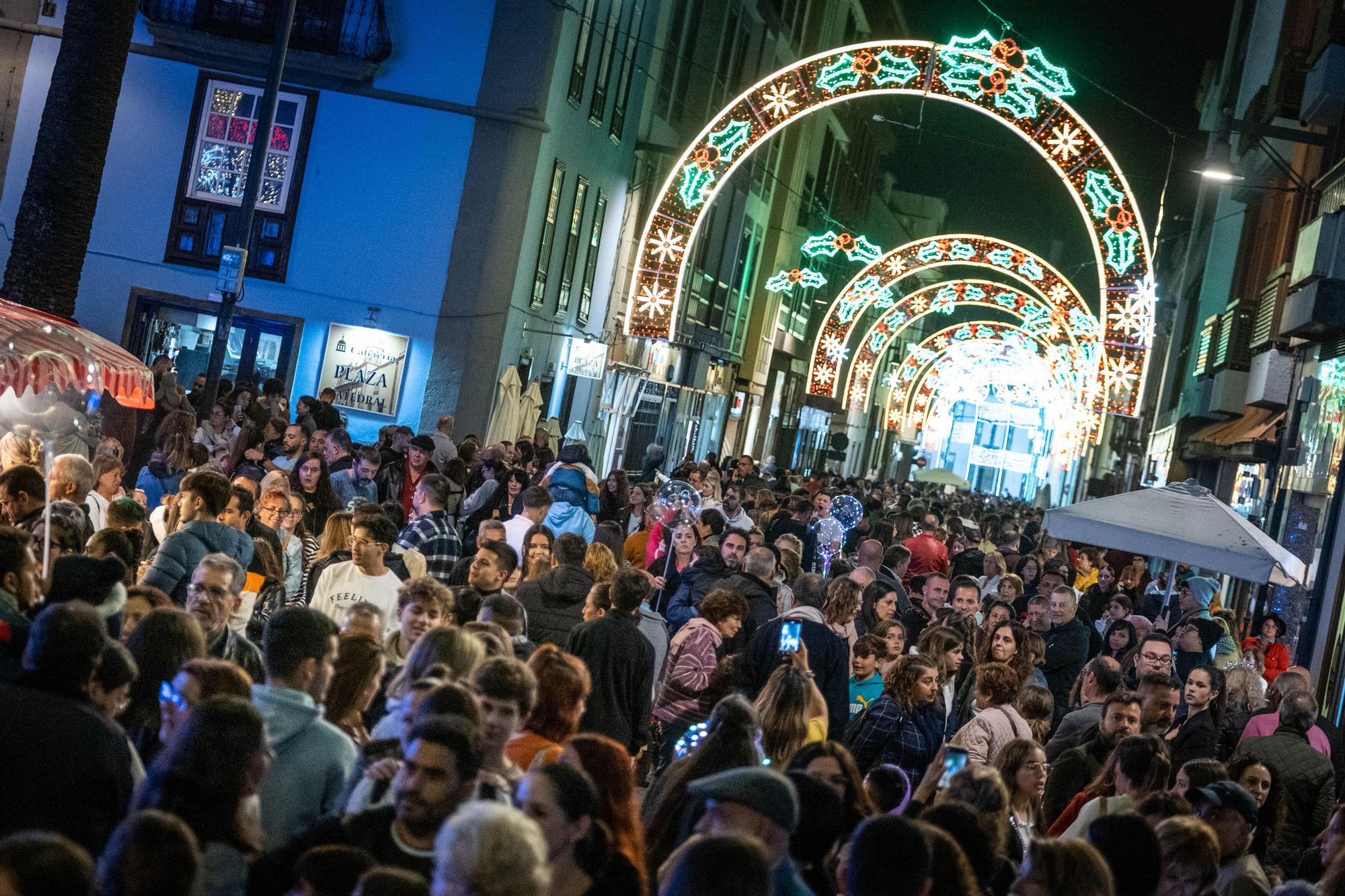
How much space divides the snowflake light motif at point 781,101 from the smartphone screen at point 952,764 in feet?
56.9

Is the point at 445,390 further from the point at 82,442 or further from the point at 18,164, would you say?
the point at 82,442

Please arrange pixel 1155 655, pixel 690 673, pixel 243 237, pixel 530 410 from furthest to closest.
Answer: pixel 530 410 → pixel 243 237 → pixel 1155 655 → pixel 690 673

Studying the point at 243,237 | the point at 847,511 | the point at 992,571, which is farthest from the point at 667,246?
the point at 992,571

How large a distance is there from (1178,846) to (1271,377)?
1914 cm

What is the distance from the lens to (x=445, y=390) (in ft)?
78.8

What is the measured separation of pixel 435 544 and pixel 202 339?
599 inches

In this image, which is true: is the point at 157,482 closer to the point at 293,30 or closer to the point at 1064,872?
the point at 1064,872

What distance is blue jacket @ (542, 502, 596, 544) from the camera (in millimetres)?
12953

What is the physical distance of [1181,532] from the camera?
1380 cm

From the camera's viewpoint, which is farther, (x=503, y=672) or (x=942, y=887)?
(x=503, y=672)

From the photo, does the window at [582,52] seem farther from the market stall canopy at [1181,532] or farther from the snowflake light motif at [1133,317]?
the market stall canopy at [1181,532]

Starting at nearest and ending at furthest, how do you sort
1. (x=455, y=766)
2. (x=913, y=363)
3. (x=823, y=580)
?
(x=455, y=766)
(x=823, y=580)
(x=913, y=363)

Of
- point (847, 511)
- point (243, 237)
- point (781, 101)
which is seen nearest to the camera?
point (243, 237)

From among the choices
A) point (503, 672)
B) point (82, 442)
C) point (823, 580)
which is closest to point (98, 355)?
point (82, 442)
